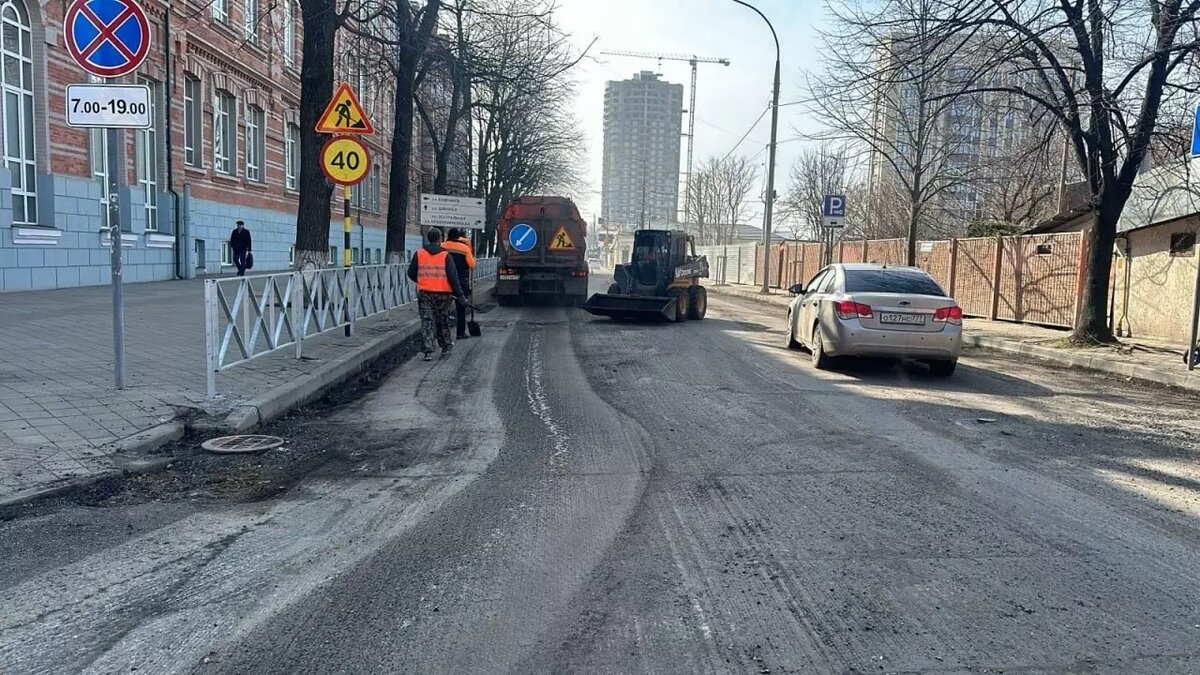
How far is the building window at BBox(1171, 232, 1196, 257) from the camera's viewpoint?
46.2 feet

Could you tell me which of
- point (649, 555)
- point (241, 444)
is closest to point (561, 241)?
point (241, 444)

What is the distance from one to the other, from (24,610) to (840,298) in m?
8.99

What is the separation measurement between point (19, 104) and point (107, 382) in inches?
471

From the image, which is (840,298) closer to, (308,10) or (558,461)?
(558,461)

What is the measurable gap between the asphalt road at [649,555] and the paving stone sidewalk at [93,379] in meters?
0.91

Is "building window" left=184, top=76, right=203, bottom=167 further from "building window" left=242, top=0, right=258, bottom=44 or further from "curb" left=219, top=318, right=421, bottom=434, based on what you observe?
"curb" left=219, top=318, right=421, bottom=434

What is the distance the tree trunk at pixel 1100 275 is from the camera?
13531mm

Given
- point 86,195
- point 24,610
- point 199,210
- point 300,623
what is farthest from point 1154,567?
point 199,210

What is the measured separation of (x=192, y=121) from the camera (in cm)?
2450

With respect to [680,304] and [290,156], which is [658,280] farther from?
[290,156]

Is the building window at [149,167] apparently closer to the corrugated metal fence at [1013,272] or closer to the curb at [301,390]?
the curb at [301,390]

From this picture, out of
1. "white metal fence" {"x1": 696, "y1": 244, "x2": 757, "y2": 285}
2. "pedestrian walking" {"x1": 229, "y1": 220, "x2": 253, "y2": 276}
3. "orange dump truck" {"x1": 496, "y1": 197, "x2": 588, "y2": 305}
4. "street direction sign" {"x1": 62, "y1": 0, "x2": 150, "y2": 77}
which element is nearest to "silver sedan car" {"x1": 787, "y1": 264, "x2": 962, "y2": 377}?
"street direction sign" {"x1": 62, "y1": 0, "x2": 150, "y2": 77}

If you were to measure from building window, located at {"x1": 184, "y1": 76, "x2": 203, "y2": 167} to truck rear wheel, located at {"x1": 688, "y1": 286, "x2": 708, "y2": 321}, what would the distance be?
1529 cm

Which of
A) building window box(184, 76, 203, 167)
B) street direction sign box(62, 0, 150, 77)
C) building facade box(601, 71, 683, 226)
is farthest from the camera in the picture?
building facade box(601, 71, 683, 226)
